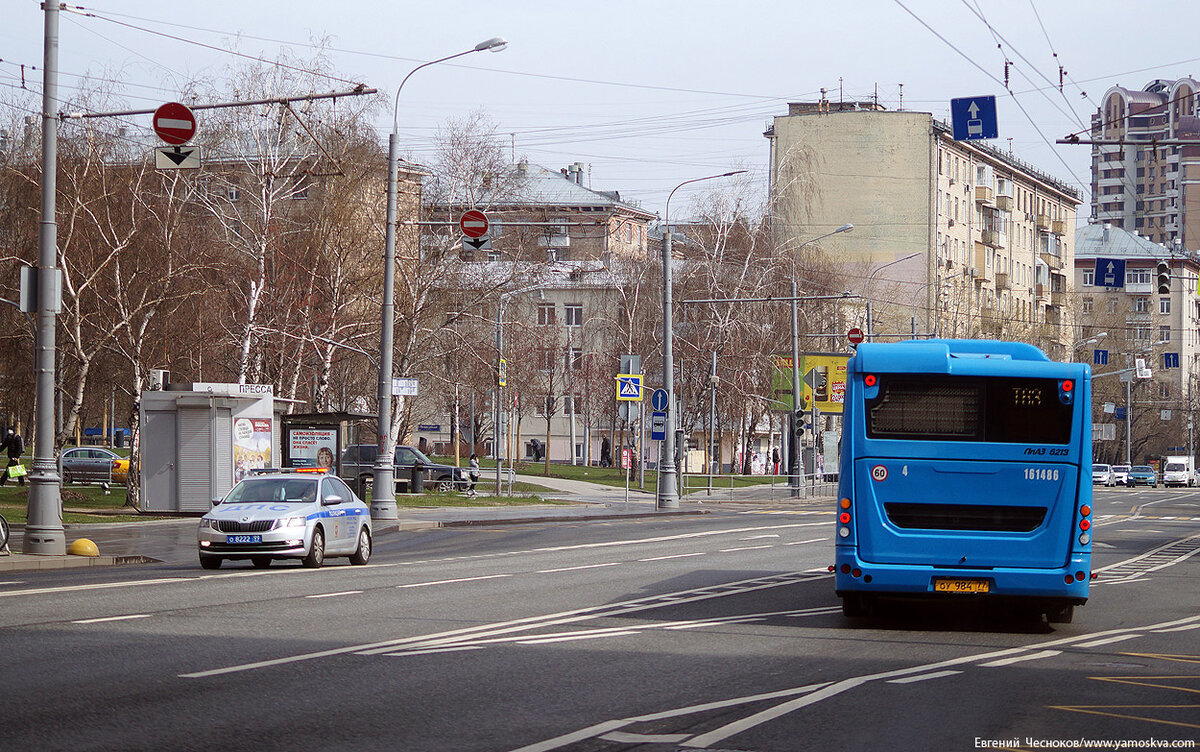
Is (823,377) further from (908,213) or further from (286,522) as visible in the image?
(286,522)

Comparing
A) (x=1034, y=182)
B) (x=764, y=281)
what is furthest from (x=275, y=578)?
(x=1034, y=182)

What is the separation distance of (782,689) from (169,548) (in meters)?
18.8

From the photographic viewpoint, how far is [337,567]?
74.5 feet

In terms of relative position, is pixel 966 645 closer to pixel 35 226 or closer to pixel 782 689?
pixel 782 689

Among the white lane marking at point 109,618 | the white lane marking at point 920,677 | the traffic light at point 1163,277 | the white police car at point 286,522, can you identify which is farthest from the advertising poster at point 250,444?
the white lane marking at point 920,677

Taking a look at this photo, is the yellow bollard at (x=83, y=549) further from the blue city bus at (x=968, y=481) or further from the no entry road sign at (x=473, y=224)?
the blue city bus at (x=968, y=481)

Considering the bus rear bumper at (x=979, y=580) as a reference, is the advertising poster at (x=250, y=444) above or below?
above

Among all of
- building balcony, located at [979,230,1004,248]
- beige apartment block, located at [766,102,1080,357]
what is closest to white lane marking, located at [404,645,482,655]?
beige apartment block, located at [766,102,1080,357]

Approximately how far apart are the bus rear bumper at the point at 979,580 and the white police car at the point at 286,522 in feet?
34.2

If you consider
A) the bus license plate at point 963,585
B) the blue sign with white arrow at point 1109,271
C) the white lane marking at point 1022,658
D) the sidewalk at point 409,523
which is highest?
the blue sign with white arrow at point 1109,271

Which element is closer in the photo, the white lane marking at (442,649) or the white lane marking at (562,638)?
the white lane marking at (442,649)

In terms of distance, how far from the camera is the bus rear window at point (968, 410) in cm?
1406

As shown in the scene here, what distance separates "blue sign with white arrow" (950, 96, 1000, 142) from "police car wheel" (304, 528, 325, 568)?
23.6m

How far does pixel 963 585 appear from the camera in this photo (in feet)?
45.7
